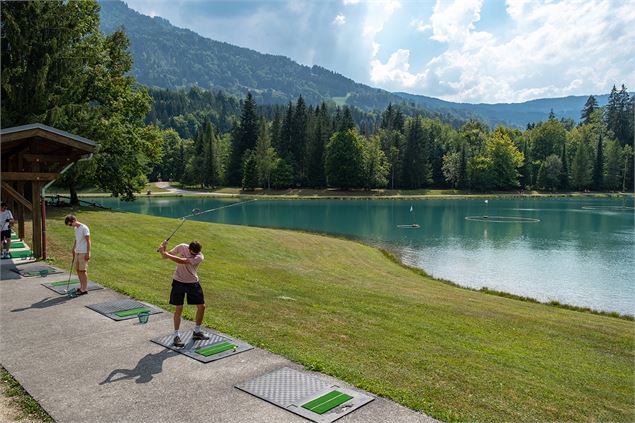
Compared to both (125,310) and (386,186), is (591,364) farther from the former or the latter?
(386,186)

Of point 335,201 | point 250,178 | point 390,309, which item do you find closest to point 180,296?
point 390,309

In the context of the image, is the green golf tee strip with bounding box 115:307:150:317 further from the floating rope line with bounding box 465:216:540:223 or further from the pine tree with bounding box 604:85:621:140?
the pine tree with bounding box 604:85:621:140

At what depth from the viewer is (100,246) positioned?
20.6 meters

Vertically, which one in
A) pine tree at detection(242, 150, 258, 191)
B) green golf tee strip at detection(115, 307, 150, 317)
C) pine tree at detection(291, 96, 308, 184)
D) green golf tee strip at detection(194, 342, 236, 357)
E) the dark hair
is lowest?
green golf tee strip at detection(194, 342, 236, 357)

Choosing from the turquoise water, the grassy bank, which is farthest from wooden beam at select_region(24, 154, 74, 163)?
the grassy bank

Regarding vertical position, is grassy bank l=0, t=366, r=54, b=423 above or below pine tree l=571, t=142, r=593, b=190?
below

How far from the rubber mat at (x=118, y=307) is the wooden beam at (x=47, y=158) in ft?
26.3

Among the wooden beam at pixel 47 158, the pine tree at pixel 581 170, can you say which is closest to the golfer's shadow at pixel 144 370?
the wooden beam at pixel 47 158

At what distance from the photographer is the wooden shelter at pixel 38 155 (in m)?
15.0

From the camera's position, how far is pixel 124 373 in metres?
7.35

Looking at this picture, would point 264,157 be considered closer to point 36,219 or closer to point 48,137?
point 36,219

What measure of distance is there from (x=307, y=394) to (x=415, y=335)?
5050mm

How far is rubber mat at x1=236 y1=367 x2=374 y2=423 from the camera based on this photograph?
615cm

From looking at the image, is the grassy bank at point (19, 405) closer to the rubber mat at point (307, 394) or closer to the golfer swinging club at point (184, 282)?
the golfer swinging club at point (184, 282)
